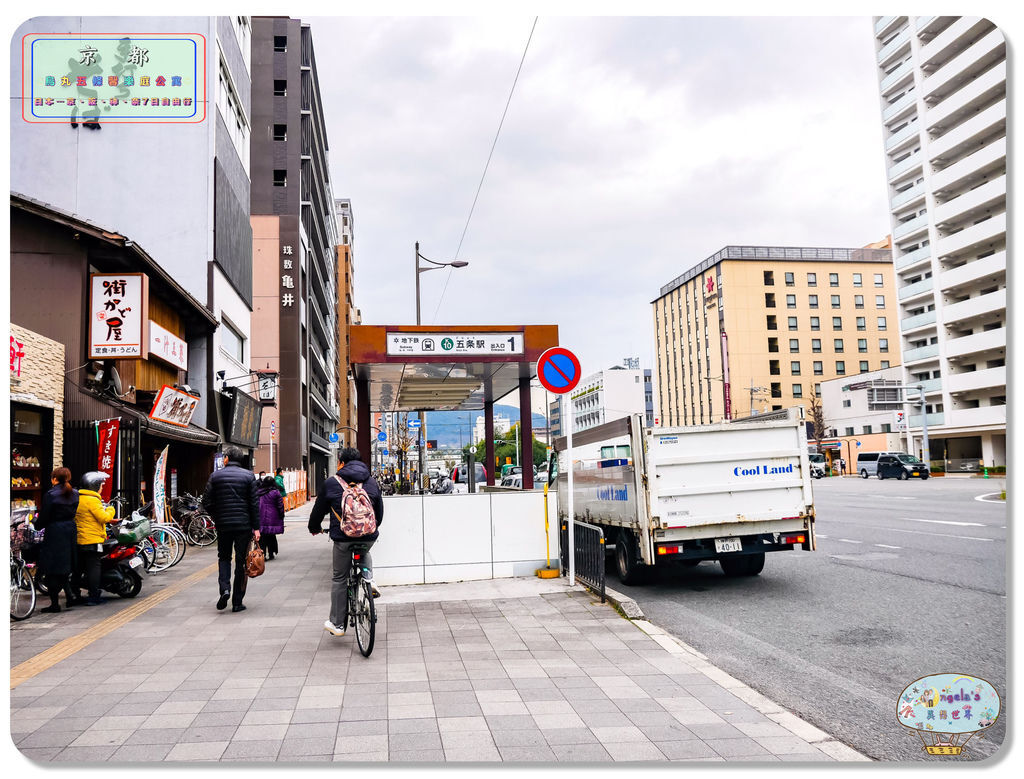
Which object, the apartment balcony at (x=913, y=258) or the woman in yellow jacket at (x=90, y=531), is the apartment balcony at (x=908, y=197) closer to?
the apartment balcony at (x=913, y=258)

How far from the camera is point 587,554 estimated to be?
9.17m

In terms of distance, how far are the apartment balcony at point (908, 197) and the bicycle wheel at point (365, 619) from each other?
4193 cm

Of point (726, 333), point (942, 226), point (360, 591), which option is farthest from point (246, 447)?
point (726, 333)

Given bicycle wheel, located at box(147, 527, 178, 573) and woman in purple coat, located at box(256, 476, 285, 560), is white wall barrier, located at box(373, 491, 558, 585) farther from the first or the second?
bicycle wheel, located at box(147, 527, 178, 573)

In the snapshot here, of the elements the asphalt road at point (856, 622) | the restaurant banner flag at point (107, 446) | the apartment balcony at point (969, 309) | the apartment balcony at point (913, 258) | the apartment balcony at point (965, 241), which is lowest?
the asphalt road at point (856, 622)

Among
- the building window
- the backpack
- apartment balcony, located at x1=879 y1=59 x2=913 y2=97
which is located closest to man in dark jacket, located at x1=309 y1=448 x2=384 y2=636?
the backpack

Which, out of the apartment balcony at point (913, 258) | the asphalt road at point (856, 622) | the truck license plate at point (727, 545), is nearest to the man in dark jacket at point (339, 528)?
the asphalt road at point (856, 622)

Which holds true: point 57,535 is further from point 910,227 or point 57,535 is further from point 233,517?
point 910,227

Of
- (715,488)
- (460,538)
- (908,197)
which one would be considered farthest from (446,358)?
(908,197)

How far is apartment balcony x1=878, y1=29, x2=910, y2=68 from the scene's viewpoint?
4.55 meters

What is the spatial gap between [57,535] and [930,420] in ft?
177

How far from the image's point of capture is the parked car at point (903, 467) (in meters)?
43.2

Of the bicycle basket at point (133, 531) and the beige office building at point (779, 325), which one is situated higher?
the beige office building at point (779, 325)

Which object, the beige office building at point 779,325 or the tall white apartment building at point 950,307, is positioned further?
the beige office building at point 779,325
